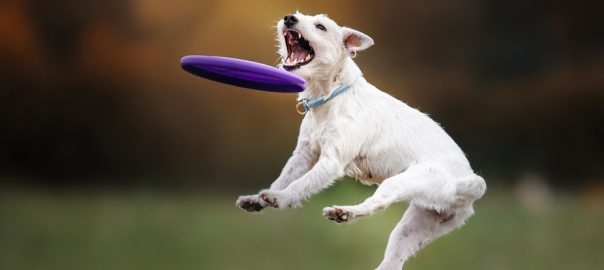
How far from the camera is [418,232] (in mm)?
6367

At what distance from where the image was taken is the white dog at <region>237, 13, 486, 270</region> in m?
5.89

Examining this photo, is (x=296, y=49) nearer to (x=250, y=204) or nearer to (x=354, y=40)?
(x=354, y=40)

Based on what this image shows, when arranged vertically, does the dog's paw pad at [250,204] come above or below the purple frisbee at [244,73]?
below

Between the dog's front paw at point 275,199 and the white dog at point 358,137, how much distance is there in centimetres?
6

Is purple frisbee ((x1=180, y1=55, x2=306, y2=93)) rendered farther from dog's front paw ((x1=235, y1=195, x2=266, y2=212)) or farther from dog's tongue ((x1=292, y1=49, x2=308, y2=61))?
dog's front paw ((x1=235, y1=195, x2=266, y2=212))

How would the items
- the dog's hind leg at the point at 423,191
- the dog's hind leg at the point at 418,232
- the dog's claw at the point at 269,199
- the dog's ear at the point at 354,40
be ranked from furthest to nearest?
the dog's hind leg at the point at 418,232, the dog's ear at the point at 354,40, the dog's claw at the point at 269,199, the dog's hind leg at the point at 423,191

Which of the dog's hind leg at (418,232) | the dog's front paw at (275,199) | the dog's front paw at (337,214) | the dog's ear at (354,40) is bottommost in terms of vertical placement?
the dog's hind leg at (418,232)

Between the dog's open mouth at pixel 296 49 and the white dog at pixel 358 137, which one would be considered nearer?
the white dog at pixel 358 137

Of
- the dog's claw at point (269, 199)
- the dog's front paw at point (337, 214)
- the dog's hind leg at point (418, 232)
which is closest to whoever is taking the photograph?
the dog's front paw at point (337, 214)

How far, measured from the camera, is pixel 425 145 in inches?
240

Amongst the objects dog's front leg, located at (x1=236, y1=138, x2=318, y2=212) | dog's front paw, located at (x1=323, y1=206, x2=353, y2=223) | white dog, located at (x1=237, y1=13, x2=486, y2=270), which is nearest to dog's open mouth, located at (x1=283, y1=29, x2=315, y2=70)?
white dog, located at (x1=237, y1=13, x2=486, y2=270)

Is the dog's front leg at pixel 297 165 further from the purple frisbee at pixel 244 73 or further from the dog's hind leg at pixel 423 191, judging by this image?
the dog's hind leg at pixel 423 191

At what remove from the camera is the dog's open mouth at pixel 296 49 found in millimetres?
6020

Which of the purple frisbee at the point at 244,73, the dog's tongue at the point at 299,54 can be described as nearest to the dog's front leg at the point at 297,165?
the purple frisbee at the point at 244,73
